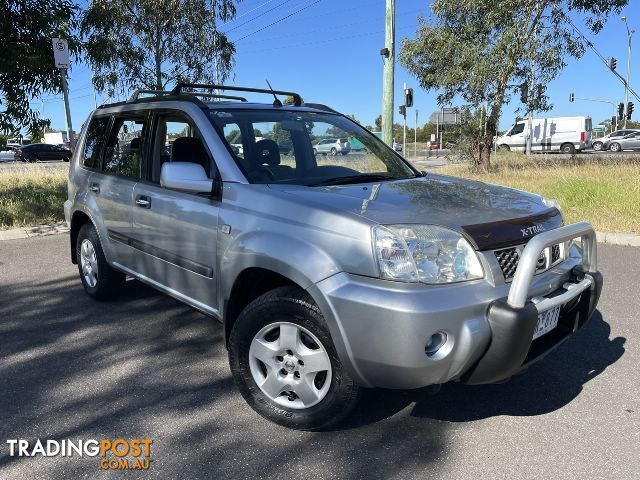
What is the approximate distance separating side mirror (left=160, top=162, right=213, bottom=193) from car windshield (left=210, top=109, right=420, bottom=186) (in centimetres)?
24

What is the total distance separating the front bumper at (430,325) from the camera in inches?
86.4

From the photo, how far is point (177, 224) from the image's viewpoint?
10.9 feet

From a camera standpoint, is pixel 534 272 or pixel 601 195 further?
pixel 601 195

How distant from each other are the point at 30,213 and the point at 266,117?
6743 mm

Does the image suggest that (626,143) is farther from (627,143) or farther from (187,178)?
(187,178)

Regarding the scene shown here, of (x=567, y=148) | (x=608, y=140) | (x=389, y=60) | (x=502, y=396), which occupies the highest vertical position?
(x=389, y=60)

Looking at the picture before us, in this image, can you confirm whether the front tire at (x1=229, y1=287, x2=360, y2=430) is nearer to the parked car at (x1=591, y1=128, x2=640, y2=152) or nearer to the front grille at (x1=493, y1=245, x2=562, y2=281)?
the front grille at (x1=493, y1=245, x2=562, y2=281)

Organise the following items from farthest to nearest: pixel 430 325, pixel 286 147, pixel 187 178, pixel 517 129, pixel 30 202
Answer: pixel 517 129, pixel 30 202, pixel 286 147, pixel 187 178, pixel 430 325

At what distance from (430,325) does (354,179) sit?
4.47ft

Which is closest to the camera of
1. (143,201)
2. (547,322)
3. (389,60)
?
(547,322)

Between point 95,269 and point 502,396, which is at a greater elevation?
point 95,269

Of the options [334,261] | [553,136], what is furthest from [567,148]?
[334,261]

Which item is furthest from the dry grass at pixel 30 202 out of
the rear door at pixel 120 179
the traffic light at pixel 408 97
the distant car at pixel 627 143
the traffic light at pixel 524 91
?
the distant car at pixel 627 143

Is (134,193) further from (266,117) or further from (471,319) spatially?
(471,319)
